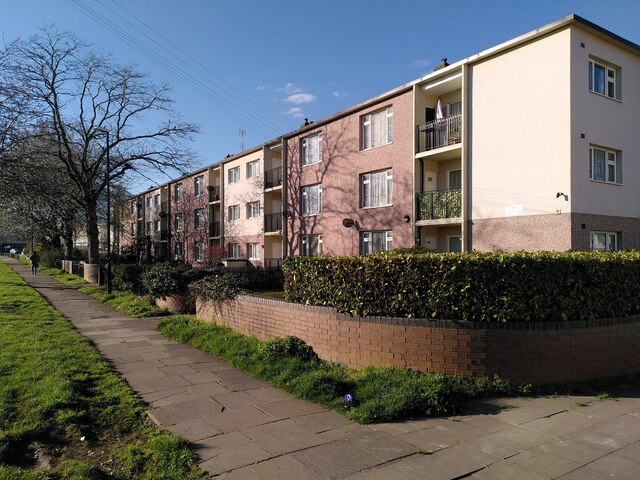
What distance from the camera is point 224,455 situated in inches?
172

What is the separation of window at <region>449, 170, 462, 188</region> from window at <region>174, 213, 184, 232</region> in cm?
3059

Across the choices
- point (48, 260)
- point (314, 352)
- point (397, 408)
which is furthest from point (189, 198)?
point (397, 408)

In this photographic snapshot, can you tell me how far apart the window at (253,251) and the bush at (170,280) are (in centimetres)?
1575

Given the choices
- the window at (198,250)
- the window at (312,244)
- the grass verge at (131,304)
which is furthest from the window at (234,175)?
the grass verge at (131,304)

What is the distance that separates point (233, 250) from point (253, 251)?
3.09 metres

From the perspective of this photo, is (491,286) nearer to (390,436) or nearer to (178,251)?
(390,436)

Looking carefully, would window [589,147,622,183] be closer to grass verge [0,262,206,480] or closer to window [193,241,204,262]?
grass verge [0,262,206,480]

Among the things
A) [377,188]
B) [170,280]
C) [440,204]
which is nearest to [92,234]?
[170,280]

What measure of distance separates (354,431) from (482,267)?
2900mm

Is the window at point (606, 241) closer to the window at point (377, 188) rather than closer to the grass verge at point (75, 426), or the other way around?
the window at point (377, 188)

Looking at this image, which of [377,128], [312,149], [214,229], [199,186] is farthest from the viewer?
[199,186]

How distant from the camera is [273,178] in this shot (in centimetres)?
2841

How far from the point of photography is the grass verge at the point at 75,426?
13.4 feet

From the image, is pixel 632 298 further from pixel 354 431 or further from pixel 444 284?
pixel 354 431
